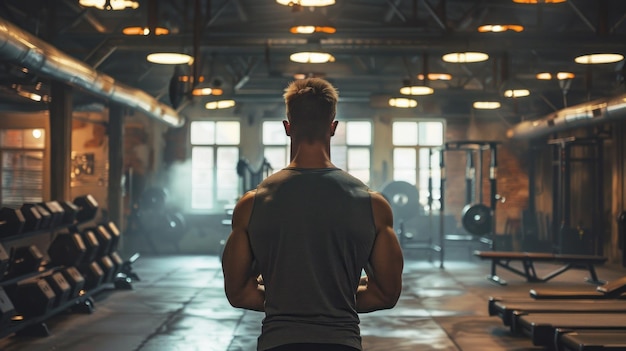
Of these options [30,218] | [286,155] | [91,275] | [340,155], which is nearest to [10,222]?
[30,218]

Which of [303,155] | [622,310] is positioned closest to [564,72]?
[622,310]

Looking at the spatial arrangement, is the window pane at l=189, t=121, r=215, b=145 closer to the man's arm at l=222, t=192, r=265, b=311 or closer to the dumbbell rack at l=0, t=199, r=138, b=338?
the dumbbell rack at l=0, t=199, r=138, b=338

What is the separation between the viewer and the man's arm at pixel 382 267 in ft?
6.34

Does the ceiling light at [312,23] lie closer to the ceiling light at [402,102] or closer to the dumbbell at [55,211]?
the dumbbell at [55,211]

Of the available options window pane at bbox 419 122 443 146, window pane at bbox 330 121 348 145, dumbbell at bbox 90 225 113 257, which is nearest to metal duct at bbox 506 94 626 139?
window pane at bbox 419 122 443 146

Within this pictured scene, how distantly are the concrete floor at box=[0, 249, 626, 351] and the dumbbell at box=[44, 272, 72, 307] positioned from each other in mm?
230

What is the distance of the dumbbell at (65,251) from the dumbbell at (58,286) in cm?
40

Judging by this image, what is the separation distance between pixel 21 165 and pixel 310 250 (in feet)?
43.1

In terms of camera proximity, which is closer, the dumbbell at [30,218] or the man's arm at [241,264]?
the man's arm at [241,264]

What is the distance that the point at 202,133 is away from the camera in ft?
53.7

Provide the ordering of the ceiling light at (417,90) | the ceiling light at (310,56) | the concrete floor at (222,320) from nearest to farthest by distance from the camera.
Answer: the concrete floor at (222,320), the ceiling light at (310,56), the ceiling light at (417,90)

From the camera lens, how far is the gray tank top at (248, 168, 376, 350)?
189 cm

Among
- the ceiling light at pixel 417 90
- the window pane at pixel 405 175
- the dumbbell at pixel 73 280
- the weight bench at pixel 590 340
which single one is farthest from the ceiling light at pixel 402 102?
the weight bench at pixel 590 340

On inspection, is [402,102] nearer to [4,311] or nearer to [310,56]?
[310,56]
